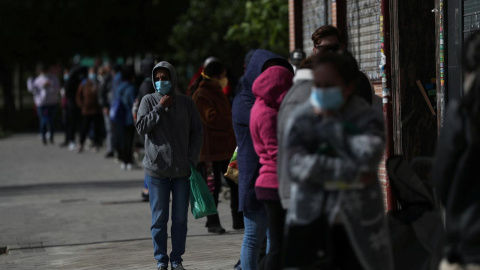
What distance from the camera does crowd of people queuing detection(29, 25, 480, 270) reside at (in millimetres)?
4590

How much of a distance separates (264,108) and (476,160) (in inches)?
82.7

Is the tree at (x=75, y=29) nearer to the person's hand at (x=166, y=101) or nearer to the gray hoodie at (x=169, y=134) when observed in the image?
the gray hoodie at (x=169, y=134)

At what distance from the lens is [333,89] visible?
15.1 feet

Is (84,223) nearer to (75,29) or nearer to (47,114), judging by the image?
(47,114)

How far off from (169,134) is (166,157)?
0.67 feet

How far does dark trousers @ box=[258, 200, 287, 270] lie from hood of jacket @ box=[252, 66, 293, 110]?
2.16ft

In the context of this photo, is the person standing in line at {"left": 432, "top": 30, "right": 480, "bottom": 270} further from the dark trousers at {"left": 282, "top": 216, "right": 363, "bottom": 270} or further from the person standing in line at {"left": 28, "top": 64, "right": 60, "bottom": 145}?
the person standing in line at {"left": 28, "top": 64, "right": 60, "bottom": 145}

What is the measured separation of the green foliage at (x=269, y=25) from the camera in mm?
17734

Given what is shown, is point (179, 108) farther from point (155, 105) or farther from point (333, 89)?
point (333, 89)

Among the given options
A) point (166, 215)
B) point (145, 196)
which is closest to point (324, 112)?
point (166, 215)

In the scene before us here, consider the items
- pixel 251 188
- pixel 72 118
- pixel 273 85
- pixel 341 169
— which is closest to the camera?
pixel 341 169

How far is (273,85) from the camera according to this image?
627cm

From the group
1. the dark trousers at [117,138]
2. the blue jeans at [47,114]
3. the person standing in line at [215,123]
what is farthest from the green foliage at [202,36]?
the person standing in line at [215,123]

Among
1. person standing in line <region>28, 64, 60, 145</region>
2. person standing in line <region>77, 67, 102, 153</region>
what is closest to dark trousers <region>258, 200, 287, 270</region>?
person standing in line <region>77, 67, 102, 153</region>
